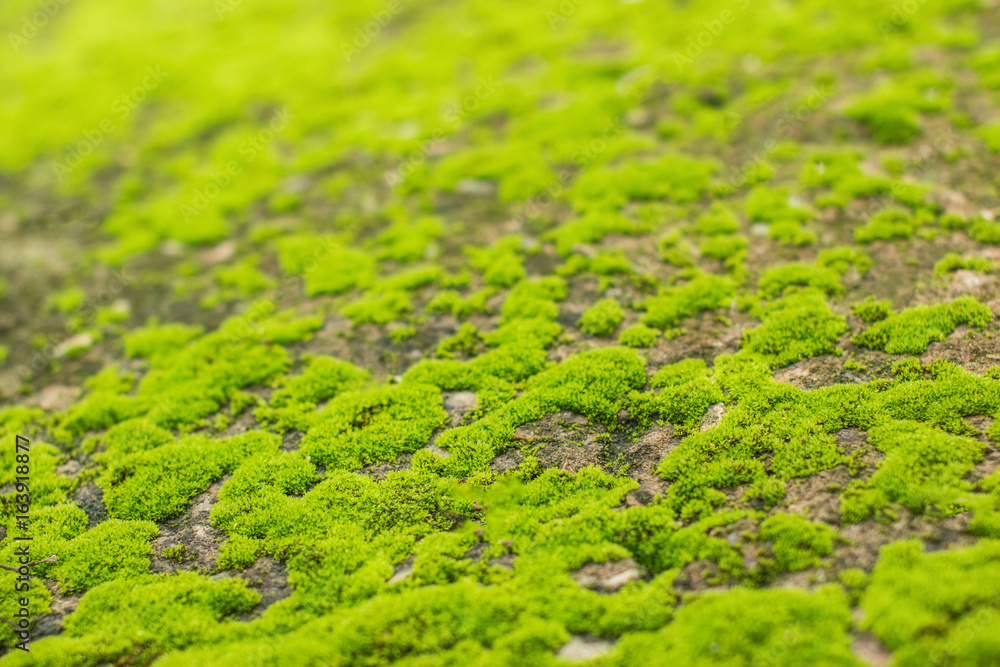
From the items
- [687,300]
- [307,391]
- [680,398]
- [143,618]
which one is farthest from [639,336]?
[143,618]

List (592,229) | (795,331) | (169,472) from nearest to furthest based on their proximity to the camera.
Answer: (169,472) < (795,331) < (592,229)

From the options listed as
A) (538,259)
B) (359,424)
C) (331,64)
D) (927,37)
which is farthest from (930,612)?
(331,64)

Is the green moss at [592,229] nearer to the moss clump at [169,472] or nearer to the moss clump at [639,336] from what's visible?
the moss clump at [639,336]

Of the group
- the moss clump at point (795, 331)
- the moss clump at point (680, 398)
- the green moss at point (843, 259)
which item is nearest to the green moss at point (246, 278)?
the moss clump at point (680, 398)

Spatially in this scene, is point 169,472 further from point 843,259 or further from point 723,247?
point 843,259

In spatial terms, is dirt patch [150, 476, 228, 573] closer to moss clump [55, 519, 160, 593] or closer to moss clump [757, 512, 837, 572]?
moss clump [55, 519, 160, 593]

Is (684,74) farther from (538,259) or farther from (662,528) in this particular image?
(662,528)
